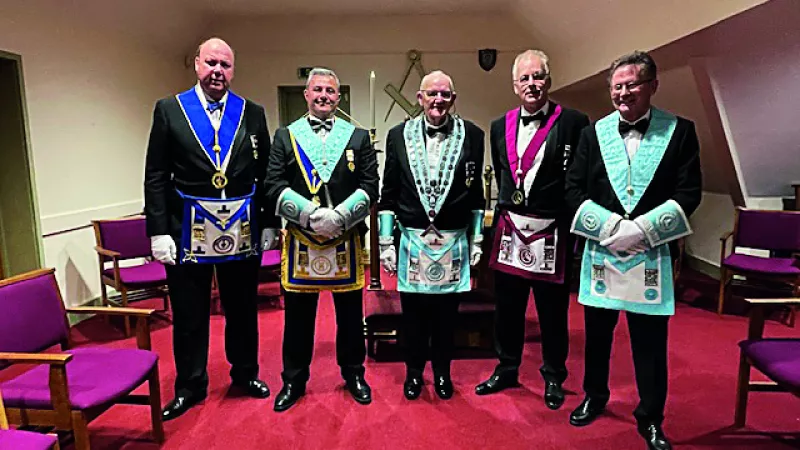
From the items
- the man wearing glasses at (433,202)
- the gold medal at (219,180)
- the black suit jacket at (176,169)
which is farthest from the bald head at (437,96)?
the gold medal at (219,180)

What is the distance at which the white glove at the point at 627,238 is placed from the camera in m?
1.96

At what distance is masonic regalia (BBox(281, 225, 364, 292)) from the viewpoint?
7.79 feet

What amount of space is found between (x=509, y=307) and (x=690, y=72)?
212 cm

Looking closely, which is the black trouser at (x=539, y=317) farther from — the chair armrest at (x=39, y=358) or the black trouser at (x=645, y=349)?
the chair armrest at (x=39, y=358)

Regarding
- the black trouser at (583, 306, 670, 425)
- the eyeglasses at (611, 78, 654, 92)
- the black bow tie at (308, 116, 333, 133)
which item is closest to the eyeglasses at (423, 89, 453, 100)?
the black bow tie at (308, 116, 333, 133)

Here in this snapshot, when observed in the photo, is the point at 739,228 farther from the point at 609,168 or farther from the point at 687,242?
the point at 609,168

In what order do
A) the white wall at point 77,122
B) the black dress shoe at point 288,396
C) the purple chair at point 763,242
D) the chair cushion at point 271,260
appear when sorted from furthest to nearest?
the chair cushion at point 271,260, the purple chair at point 763,242, the white wall at point 77,122, the black dress shoe at point 288,396

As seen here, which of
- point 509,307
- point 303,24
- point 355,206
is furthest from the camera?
point 303,24

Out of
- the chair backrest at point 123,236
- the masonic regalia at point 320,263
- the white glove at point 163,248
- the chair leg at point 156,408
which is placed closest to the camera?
the chair leg at point 156,408

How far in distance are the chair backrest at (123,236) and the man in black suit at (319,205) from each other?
188 centimetres

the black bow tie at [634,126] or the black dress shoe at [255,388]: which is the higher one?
the black bow tie at [634,126]

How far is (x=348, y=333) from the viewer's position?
2.54 m

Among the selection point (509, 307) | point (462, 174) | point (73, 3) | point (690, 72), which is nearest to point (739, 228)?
point (690, 72)

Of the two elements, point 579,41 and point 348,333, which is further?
point 579,41
